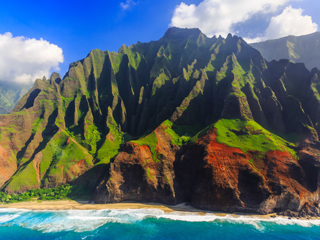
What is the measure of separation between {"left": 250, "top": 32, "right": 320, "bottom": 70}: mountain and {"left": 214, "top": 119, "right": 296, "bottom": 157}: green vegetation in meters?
117

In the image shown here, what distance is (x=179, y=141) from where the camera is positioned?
79688mm

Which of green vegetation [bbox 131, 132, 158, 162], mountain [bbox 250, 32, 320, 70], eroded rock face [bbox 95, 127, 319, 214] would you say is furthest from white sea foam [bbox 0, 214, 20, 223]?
mountain [bbox 250, 32, 320, 70]

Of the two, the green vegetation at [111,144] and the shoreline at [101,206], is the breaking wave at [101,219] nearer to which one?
the shoreline at [101,206]

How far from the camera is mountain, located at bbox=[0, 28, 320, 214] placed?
2286 inches

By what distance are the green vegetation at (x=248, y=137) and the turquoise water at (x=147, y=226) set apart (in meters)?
24.3

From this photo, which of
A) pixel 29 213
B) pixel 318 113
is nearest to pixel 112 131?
pixel 29 213

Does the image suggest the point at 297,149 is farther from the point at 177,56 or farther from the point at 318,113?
the point at 177,56

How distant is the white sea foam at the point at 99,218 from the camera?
165ft

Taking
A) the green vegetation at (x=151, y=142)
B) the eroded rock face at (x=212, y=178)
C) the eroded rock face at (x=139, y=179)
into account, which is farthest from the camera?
→ the green vegetation at (x=151, y=142)

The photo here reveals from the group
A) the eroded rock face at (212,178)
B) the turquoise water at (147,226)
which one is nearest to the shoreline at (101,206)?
the eroded rock face at (212,178)

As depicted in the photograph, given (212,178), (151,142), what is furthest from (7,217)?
(212,178)

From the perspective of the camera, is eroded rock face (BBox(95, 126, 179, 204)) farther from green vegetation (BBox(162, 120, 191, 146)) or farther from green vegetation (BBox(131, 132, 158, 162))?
green vegetation (BBox(162, 120, 191, 146))

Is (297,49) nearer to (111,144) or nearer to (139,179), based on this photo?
(139,179)

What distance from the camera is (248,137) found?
226 feet
